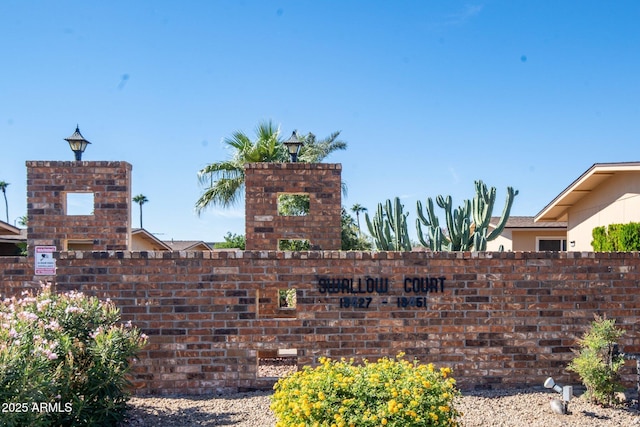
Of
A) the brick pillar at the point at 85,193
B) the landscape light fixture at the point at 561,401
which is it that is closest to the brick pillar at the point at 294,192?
the brick pillar at the point at 85,193

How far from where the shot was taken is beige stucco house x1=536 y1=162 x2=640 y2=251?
38.2ft

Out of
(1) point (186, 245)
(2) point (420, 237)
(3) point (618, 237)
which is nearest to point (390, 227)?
(2) point (420, 237)

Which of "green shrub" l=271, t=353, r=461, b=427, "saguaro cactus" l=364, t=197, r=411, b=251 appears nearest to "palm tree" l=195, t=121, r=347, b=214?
"saguaro cactus" l=364, t=197, r=411, b=251

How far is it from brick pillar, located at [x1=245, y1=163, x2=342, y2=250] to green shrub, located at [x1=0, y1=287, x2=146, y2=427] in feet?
10.2

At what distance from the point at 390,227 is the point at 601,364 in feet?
24.3

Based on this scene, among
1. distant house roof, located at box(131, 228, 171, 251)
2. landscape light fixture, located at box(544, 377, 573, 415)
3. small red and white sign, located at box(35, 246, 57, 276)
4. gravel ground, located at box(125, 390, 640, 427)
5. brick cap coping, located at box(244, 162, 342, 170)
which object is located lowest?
gravel ground, located at box(125, 390, 640, 427)

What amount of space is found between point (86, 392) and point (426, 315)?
3707mm

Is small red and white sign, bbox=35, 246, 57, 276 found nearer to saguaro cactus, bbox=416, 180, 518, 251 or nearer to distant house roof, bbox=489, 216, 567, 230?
saguaro cactus, bbox=416, 180, 518, 251

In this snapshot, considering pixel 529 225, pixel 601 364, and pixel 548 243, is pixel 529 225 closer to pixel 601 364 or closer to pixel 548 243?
pixel 548 243

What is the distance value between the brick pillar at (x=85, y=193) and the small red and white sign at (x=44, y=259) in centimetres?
10

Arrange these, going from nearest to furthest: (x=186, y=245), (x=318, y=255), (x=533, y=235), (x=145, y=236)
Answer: (x=318, y=255) → (x=533, y=235) → (x=145, y=236) → (x=186, y=245)

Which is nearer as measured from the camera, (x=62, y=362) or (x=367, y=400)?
(x=367, y=400)

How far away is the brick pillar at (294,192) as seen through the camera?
823 centimetres

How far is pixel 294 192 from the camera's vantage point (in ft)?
27.3
